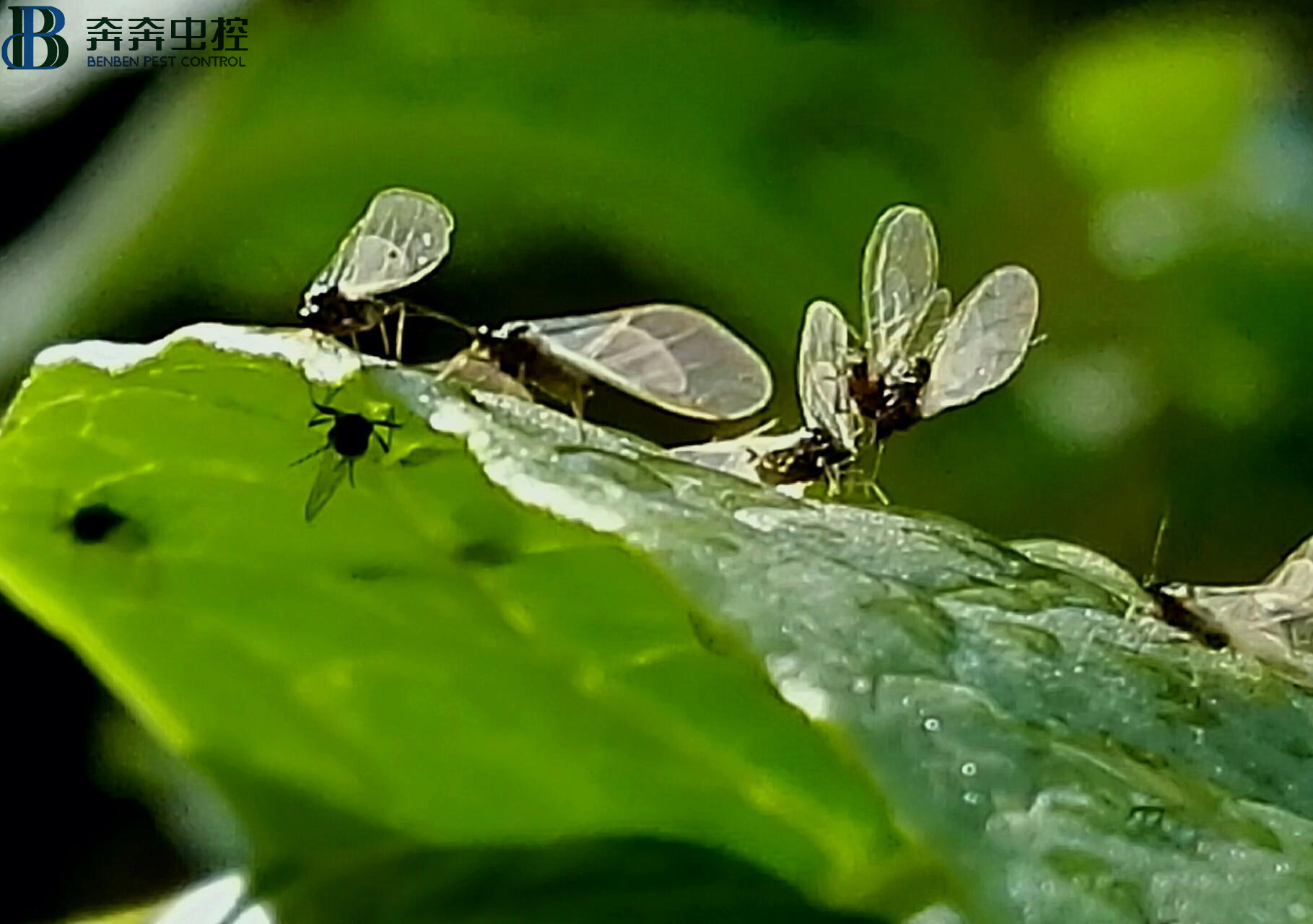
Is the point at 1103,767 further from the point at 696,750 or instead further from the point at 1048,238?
the point at 1048,238

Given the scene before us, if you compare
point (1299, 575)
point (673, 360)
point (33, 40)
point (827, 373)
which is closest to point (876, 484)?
point (827, 373)

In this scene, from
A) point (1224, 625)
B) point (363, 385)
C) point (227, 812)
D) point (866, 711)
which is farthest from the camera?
point (1224, 625)

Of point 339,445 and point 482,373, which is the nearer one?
point 339,445

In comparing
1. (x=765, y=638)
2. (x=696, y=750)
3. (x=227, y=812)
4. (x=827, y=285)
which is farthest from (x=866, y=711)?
(x=827, y=285)

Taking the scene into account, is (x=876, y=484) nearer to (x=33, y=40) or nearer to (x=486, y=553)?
(x=486, y=553)

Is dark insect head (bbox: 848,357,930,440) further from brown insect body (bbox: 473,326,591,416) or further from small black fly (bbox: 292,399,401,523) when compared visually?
small black fly (bbox: 292,399,401,523)

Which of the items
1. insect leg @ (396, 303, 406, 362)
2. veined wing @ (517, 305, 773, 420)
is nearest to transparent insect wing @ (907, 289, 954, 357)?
veined wing @ (517, 305, 773, 420)
